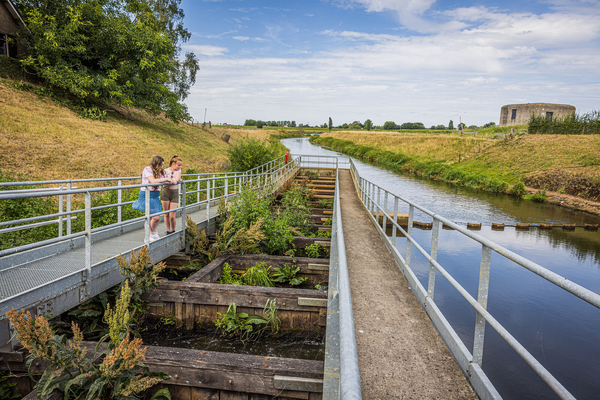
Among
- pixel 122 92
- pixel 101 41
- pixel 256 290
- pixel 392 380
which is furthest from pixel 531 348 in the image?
pixel 101 41

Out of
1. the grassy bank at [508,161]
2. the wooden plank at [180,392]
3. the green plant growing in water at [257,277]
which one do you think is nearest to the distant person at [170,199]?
the green plant growing in water at [257,277]

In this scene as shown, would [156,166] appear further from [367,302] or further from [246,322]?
[367,302]

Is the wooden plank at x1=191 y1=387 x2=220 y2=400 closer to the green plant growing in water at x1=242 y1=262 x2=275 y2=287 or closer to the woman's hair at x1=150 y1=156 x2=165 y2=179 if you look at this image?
the green plant growing in water at x1=242 y1=262 x2=275 y2=287

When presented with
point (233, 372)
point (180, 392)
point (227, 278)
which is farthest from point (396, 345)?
point (227, 278)

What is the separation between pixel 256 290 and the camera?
20.0 feet

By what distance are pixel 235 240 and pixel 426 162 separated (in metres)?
37.1

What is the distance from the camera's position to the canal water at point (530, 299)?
27.2 feet

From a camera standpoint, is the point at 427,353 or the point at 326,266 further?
the point at 326,266

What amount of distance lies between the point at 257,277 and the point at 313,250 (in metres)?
2.57

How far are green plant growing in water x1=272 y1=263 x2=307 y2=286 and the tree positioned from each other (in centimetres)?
2481

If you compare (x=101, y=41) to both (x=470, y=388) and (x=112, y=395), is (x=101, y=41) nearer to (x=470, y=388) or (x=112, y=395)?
(x=112, y=395)

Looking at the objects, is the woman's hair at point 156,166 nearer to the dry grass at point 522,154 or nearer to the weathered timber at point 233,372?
the weathered timber at point 233,372

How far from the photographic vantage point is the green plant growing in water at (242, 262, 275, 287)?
24.6ft

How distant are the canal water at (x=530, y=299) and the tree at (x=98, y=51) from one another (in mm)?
23640
